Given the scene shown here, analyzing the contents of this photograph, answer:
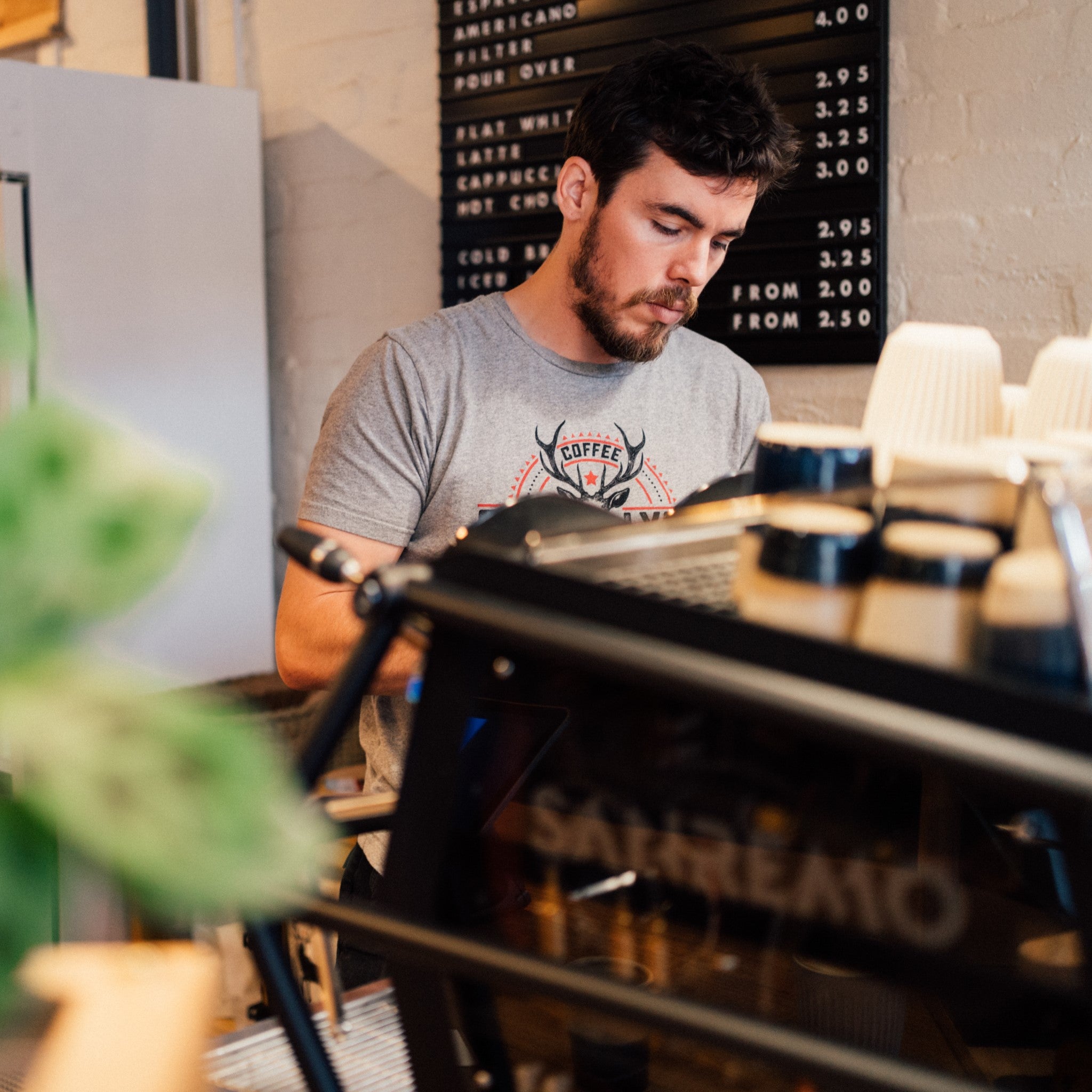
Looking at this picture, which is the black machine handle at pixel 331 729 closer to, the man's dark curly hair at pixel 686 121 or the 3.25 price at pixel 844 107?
the man's dark curly hair at pixel 686 121

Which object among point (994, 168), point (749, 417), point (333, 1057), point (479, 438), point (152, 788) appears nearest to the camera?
point (152, 788)

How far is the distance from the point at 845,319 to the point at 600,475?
609 millimetres

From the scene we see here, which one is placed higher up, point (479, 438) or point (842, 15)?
point (842, 15)

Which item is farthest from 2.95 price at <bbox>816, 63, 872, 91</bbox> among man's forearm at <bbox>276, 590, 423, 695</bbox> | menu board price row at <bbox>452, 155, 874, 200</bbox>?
man's forearm at <bbox>276, 590, 423, 695</bbox>

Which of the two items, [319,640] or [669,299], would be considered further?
[669,299]

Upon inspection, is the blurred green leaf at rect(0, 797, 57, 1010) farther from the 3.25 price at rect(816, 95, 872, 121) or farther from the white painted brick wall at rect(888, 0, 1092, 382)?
the 3.25 price at rect(816, 95, 872, 121)

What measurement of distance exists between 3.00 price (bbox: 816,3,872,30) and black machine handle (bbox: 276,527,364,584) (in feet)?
5.08

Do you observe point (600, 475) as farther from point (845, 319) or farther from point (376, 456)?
point (845, 319)

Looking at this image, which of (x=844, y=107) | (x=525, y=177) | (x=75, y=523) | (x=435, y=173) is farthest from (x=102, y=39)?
(x=75, y=523)

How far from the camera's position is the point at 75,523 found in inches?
9.0

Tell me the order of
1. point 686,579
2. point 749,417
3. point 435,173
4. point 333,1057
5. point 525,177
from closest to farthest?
point 686,579 < point 333,1057 < point 749,417 < point 525,177 < point 435,173

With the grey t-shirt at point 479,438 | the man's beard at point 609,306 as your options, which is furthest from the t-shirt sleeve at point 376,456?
the man's beard at point 609,306

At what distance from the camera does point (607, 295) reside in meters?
1.49

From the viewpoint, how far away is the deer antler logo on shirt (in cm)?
148
